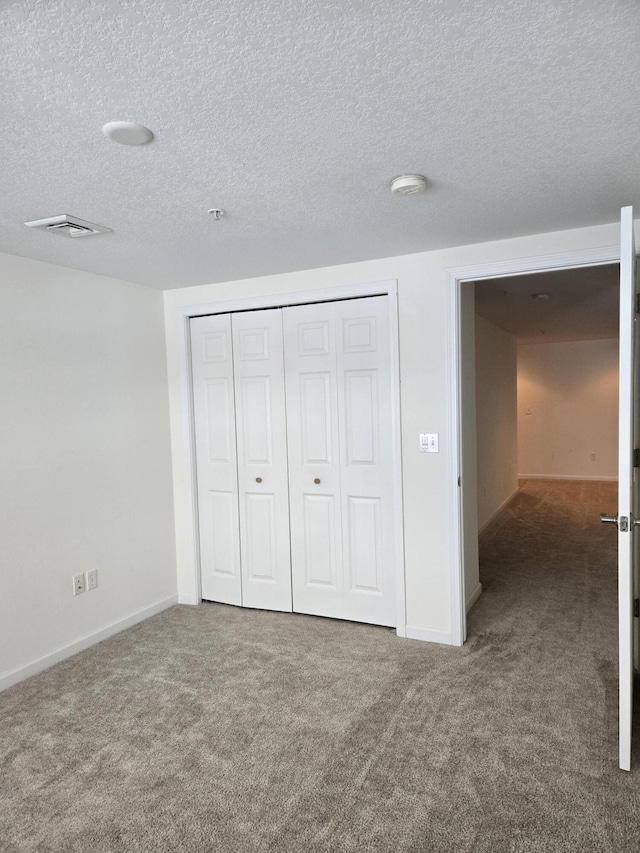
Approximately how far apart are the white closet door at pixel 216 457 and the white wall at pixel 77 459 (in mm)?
243

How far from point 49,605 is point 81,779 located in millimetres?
1212

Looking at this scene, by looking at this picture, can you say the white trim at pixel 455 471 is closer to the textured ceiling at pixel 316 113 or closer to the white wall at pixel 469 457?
the white wall at pixel 469 457

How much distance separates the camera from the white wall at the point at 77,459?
9.75ft

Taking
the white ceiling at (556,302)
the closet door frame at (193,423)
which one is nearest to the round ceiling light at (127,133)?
the closet door frame at (193,423)

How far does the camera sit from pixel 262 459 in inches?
151

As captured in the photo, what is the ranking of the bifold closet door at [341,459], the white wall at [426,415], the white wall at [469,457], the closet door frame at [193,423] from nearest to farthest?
the white wall at [426,415], the closet door frame at [193,423], the bifold closet door at [341,459], the white wall at [469,457]

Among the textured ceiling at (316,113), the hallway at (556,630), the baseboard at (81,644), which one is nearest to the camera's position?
the textured ceiling at (316,113)

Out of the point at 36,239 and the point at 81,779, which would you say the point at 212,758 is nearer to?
the point at 81,779

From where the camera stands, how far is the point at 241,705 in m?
2.63

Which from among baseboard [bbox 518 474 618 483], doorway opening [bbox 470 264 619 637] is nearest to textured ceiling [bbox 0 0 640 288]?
doorway opening [bbox 470 264 619 637]

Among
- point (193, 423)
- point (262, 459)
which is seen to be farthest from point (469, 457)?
point (193, 423)

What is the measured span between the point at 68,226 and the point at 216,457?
192 centimetres

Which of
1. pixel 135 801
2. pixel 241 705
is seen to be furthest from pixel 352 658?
pixel 135 801

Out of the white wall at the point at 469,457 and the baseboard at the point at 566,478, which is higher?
the white wall at the point at 469,457
